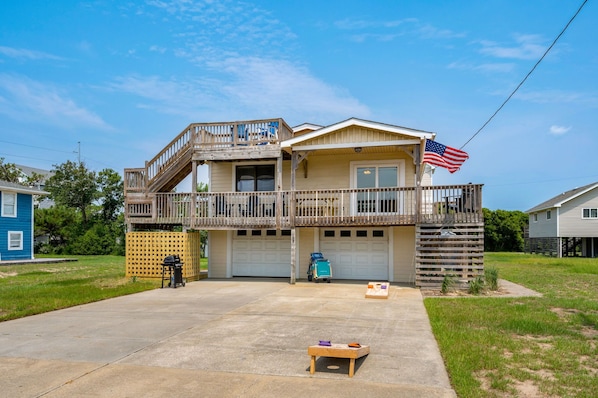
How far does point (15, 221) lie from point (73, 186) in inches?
447

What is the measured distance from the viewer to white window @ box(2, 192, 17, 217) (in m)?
27.3

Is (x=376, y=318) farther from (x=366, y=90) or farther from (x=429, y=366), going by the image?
(x=366, y=90)

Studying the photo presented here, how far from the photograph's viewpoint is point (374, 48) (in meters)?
15.2

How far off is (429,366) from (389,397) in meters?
1.26

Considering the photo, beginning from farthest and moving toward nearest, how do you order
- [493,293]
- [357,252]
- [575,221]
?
[575,221]
[357,252]
[493,293]

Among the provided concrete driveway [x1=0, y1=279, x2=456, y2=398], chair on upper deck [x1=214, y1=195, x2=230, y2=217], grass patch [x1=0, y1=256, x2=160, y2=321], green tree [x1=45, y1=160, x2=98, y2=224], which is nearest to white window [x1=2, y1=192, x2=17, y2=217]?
green tree [x1=45, y1=160, x2=98, y2=224]

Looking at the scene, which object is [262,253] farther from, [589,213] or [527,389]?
[589,213]

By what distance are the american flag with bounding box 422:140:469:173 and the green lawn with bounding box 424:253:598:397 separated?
4.15 meters

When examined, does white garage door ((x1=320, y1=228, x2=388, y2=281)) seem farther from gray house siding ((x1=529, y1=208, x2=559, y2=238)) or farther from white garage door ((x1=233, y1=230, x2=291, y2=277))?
gray house siding ((x1=529, y1=208, x2=559, y2=238))

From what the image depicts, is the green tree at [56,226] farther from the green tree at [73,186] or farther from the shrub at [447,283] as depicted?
the shrub at [447,283]

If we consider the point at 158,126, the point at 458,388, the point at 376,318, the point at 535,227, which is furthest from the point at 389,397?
the point at 535,227

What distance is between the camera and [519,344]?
629 centimetres

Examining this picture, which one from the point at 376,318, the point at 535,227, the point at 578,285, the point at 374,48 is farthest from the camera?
the point at 535,227

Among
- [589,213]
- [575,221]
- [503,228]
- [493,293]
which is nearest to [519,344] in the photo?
[493,293]
